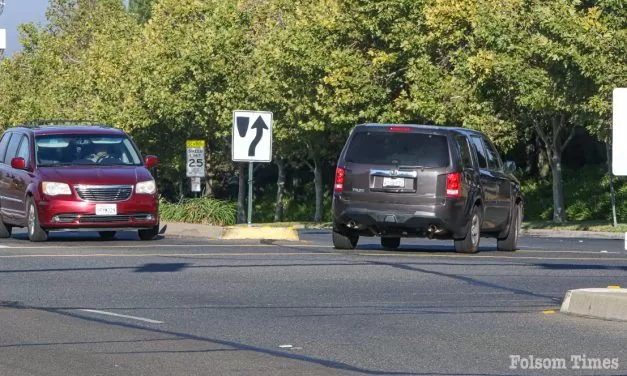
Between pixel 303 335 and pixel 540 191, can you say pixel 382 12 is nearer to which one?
pixel 540 191

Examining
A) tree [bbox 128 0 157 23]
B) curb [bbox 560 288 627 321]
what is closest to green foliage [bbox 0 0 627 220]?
curb [bbox 560 288 627 321]

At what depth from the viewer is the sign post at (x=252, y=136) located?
2528 cm

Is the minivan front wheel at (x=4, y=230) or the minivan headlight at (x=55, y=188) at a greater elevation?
the minivan headlight at (x=55, y=188)

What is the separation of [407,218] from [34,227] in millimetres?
6094

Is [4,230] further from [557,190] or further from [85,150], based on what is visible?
[557,190]

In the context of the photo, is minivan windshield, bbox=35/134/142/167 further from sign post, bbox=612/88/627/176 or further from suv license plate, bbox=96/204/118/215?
sign post, bbox=612/88/627/176

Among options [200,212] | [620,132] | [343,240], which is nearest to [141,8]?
[200,212]

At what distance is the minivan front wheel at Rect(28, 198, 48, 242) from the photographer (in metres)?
23.1

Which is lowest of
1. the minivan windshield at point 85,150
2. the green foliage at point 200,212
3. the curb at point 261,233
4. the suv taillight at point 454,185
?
the curb at point 261,233

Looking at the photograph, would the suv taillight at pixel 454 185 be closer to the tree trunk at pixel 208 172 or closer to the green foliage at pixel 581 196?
the green foliage at pixel 581 196

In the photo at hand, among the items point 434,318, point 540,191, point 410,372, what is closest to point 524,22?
point 540,191

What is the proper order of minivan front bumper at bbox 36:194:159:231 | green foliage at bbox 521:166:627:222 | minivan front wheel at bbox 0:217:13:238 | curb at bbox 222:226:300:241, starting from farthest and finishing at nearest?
1. green foliage at bbox 521:166:627:222
2. minivan front wheel at bbox 0:217:13:238
3. curb at bbox 222:226:300:241
4. minivan front bumper at bbox 36:194:159:231

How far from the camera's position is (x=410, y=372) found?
31.2ft

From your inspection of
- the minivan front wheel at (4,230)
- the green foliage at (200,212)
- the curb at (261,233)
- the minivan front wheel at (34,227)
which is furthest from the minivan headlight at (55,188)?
the green foliage at (200,212)
